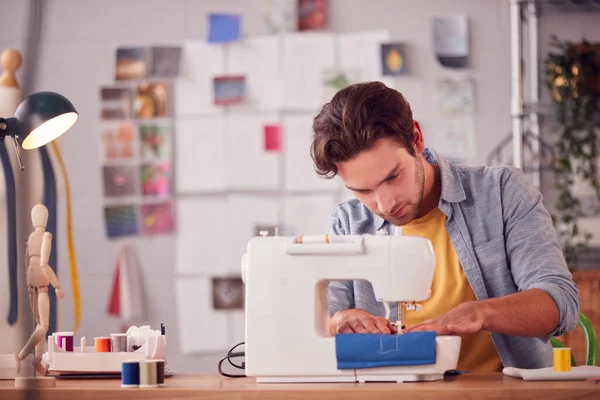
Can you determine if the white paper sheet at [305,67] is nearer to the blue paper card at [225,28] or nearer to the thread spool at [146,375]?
the blue paper card at [225,28]

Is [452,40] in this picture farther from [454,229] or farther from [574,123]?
[454,229]

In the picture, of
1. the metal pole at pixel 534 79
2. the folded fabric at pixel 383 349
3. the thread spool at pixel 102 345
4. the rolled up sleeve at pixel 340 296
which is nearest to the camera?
the folded fabric at pixel 383 349

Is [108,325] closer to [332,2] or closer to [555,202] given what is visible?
[332,2]

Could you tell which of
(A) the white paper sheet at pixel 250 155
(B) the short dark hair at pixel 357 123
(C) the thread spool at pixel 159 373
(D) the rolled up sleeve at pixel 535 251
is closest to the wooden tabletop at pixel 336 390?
(C) the thread spool at pixel 159 373

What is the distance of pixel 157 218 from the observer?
404cm

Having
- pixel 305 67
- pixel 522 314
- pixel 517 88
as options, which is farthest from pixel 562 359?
pixel 305 67

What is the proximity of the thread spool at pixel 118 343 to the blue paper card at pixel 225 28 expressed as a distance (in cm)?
245

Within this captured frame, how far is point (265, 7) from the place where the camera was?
13.2 ft

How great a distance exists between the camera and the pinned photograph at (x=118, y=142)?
4074mm

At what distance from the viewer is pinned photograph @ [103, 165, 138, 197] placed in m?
4.06

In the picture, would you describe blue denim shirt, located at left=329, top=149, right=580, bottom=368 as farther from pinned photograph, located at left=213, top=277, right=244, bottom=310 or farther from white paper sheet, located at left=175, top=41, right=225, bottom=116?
white paper sheet, located at left=175, top=41, right=225, bottom=116

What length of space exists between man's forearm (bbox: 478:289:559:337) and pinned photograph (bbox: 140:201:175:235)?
2507 mm

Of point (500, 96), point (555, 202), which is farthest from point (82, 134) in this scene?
point (555, 202)

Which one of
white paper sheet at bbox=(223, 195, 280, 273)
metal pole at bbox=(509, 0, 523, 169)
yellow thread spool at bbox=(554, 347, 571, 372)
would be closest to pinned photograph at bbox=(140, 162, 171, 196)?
white paper sheet at bbox=(223, 195, 280, 273)
